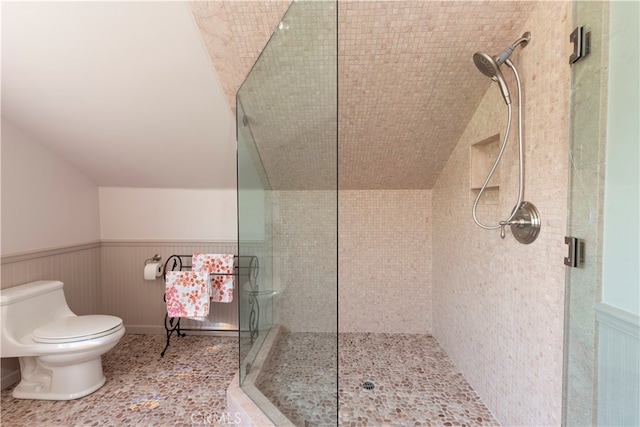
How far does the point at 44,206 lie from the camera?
1.97m

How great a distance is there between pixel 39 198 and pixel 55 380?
1.20m

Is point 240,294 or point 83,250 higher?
point 83,250

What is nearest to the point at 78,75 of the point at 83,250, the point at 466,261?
the point at 83,250

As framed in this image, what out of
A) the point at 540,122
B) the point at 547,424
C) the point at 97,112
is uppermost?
the point at 97,112

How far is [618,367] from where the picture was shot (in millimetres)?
854

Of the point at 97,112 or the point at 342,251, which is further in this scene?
the point at 342,251

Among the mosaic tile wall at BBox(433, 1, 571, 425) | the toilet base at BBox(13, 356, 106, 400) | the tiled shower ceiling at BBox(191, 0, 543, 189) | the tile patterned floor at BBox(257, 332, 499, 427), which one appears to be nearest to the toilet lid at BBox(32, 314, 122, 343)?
the toilet base at BBox(13, 356, 106, 400)

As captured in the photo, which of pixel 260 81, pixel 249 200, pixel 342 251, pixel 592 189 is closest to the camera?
pixel 592 189

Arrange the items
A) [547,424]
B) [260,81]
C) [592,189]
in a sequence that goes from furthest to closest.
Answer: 1. [260,81]
2. [547,424]
3. [592,189]

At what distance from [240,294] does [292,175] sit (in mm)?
896

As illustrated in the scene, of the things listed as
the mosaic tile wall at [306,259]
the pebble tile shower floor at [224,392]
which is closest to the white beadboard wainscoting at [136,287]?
the pebble tile shower floor at [224,392]

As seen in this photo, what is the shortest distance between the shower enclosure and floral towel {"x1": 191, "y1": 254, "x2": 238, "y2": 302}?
18.9 inches

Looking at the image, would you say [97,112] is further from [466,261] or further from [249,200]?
[466,261]

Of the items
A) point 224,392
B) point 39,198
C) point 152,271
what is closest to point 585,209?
point 224,392
